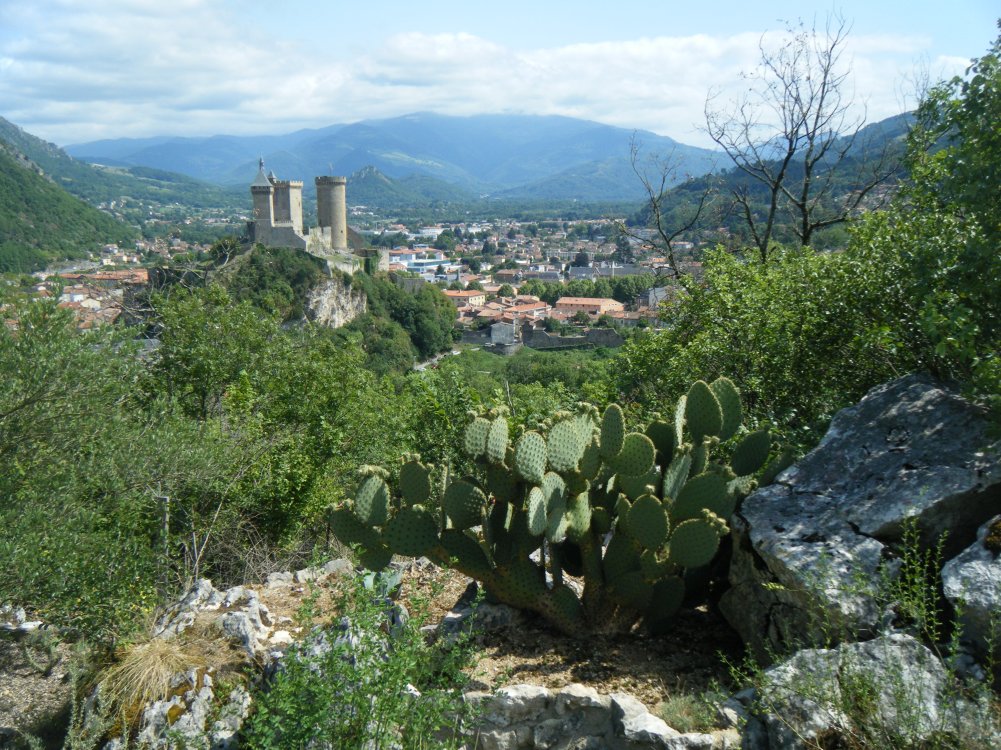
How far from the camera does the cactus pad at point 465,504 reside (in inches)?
161

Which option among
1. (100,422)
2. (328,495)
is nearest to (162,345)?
(328,495)

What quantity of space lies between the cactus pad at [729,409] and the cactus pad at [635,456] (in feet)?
2.27

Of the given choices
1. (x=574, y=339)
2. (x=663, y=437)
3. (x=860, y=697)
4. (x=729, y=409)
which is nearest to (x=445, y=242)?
(x=574, y=339)

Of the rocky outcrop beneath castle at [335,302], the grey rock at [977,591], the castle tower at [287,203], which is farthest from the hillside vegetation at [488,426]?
the castle tower at [287,203]

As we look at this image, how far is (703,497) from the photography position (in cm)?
394

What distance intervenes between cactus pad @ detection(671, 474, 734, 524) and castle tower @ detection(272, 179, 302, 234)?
185 ft

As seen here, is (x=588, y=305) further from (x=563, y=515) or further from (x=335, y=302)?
(x=563, y=515)

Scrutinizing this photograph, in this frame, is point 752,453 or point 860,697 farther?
point 752,453

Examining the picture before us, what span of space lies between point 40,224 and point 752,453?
281ft

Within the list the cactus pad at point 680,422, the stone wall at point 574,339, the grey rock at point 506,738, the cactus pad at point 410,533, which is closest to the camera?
the grey rock at point 506,738

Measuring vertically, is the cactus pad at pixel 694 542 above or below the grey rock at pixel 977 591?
below

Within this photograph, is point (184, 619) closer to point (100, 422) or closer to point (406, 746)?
point (100, 422)

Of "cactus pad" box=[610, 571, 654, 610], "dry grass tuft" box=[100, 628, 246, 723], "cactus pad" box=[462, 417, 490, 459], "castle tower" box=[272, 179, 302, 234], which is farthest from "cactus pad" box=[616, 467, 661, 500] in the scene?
"castle tower" box=[272, 179, 302, 234]

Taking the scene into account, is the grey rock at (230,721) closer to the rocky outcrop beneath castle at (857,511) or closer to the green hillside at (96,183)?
the rocky outcrop beneath castle at (857,511)
